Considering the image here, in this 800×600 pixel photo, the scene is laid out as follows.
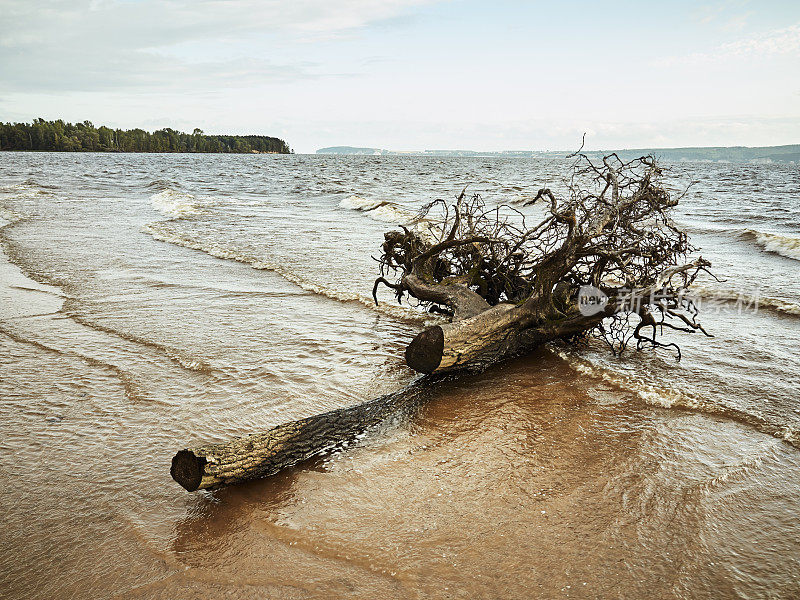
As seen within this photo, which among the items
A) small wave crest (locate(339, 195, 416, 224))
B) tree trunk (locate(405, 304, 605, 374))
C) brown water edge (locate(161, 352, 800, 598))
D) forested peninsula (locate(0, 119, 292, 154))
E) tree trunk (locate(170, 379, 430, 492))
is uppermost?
forested peninsula (locate(0, 119, 292, 154))

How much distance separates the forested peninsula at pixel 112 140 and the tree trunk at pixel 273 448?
147606 mm

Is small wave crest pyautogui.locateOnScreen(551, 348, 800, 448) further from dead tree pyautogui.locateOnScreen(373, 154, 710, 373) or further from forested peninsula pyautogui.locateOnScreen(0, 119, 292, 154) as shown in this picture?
forested peninsula pyautogui.locateOnScreen(0, 119, 292, 154)

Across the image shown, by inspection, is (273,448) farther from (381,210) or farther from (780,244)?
(381,210)

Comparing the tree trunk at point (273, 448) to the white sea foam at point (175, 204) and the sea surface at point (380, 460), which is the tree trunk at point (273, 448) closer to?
the sea surface at point (380, 460)

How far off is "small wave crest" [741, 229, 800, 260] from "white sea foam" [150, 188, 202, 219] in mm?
16342

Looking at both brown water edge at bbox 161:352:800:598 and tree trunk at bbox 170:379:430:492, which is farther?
tree trunk at bbox 170:379:430:492

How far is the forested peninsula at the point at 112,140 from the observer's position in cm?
12276

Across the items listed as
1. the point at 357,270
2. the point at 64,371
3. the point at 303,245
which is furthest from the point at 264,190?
the point at 64,371

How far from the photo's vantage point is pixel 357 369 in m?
5.40

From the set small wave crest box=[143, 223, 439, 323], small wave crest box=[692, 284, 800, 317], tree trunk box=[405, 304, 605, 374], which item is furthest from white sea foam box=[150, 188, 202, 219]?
small wave crest box=[692, 284, 800, 317]

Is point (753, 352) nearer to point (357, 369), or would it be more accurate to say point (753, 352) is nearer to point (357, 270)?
point (357, 369)

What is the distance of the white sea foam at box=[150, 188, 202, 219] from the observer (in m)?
18.3

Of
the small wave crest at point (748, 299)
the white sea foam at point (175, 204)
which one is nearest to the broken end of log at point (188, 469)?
the small wave crest at point (748, 299)

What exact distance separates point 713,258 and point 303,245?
8.97 m
